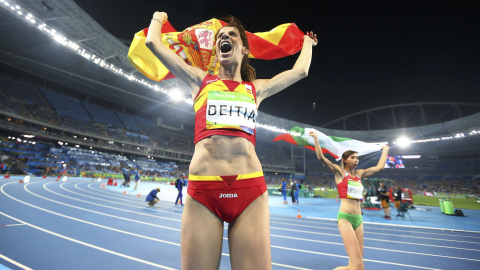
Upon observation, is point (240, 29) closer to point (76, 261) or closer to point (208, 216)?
point (208, 216)

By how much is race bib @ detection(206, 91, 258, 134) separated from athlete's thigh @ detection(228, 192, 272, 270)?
56 cm

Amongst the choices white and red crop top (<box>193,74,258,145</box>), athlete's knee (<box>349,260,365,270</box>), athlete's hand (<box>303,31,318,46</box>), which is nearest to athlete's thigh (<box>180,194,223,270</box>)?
white and red crop top (<box>193,74,258,145</box>)

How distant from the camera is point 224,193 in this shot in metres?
1.48

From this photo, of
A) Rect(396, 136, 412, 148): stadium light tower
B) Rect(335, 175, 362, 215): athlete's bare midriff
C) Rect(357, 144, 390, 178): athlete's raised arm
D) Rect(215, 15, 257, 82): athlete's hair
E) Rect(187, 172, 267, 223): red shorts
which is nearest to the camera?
Rect(187, 172, 267, 223): red shorts

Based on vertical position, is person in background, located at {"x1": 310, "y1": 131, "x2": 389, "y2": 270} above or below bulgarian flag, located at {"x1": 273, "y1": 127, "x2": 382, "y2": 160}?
below

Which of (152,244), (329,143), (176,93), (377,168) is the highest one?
(176,93)

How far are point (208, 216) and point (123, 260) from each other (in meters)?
4.31

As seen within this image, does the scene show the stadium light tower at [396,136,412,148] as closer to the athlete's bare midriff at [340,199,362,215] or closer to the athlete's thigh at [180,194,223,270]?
the athlete's bare midriff at [340,199,362,215]

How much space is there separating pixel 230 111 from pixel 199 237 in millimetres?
879

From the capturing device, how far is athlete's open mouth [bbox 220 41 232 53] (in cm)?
184

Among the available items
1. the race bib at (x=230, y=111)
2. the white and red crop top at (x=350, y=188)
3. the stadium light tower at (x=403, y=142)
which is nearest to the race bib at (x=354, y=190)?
the white and red crop top at (x=350, y=188)

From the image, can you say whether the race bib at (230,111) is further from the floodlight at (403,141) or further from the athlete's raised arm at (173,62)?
the floodlight at (403,141)

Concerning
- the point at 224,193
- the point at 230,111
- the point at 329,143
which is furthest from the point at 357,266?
the point at 329,143

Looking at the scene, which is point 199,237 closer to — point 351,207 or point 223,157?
point 223,157
